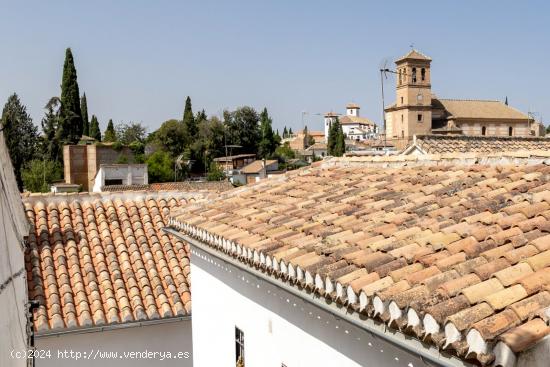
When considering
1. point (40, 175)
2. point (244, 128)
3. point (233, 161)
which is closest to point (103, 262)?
point (40, 175)

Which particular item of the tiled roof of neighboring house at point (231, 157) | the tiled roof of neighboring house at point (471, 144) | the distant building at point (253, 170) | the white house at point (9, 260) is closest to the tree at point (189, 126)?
the tiled roof of neighboring house at point (231, 157)

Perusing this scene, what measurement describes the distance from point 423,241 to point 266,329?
2.18 meters

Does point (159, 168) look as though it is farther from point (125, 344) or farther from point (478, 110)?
point (478, 110)

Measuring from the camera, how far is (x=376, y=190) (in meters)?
5.80

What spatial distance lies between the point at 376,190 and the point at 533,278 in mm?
3012

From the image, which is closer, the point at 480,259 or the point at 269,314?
the point at 480,259

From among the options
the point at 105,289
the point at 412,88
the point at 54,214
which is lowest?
the point at 105,289

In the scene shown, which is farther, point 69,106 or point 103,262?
point 69,106

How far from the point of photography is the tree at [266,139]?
229 ft

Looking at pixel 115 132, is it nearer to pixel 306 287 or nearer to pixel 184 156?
pixel 184 156

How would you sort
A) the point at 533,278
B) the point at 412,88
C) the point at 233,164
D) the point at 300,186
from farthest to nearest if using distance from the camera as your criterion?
the point at 412,88 → the point at 233,164 → the point at 300,186 → the point at 533,278

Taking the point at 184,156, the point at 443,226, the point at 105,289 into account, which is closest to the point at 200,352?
the point at 105,289

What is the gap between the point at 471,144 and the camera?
12.9 m

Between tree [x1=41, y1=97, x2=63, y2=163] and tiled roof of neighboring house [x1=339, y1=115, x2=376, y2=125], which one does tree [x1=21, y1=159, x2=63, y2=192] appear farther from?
tiled roof of neighboring house [x1=339, y1=115, x2=376, y2=125]
